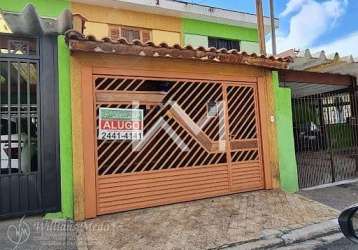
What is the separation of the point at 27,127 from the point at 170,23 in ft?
28.0

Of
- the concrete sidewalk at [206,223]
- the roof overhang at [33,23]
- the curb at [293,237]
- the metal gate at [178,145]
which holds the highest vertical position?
the roof overhang at [33,23]

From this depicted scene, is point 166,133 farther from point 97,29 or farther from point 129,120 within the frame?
point 97,29

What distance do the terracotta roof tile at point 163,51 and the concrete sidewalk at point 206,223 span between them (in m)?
2.87

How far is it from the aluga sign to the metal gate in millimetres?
143

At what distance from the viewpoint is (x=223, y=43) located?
14.1 metres

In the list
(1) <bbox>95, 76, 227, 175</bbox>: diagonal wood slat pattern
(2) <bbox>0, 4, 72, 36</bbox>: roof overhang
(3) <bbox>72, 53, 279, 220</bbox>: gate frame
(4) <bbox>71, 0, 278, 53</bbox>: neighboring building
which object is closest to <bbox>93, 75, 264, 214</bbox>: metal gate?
(1) <bbox>95, 76, 227, 175</bbox>: diagonal wood slat pattern

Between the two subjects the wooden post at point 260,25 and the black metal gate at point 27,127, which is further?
the wooden post at point 260,25

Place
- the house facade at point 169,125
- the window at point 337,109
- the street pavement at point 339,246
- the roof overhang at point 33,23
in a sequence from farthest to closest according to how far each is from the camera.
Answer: the window at point 337,109 < the house facade at point 169,125 < the roof overhang at point 33,23 < the street pavement at point 339,246

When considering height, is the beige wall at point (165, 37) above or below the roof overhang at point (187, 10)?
below

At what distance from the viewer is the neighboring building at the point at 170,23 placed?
1194cm

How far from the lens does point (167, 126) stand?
282 inches

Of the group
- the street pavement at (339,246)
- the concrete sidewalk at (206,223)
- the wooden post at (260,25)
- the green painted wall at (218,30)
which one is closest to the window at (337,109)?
the concrete sidewalk at (206,223)

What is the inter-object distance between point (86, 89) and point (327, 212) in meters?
4.95

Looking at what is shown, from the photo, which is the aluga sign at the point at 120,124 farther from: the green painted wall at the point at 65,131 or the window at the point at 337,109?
the window at the point at 337,109
